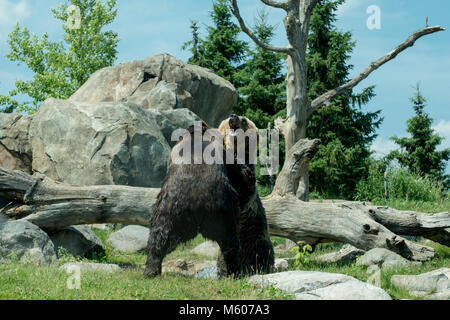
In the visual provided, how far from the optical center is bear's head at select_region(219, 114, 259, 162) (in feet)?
20.9

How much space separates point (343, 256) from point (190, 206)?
5056mm

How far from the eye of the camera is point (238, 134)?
6402 mm

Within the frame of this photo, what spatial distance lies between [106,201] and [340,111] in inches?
582

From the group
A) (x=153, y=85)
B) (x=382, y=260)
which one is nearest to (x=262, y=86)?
(x=153, y=85)

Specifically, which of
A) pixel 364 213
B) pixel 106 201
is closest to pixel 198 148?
pixel 106 201

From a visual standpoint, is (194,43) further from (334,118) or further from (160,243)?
(160,243)

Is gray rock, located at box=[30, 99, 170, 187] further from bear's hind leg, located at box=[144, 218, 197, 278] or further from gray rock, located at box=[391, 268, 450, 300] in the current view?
gray rock, located at box=[391, 268, 450, 300]

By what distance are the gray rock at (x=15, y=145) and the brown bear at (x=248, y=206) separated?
928 centimetres

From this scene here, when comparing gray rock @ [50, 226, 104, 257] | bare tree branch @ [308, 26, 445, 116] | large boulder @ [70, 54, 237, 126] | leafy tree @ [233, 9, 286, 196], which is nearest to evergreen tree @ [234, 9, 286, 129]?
leafy tree @ [233, 9, 286, 196]

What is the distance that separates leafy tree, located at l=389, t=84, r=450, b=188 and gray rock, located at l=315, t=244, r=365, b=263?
15.4 meters

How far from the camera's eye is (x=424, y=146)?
80.4 ft

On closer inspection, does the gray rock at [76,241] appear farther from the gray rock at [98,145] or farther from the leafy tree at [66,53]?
the leafy tree at [66,53]

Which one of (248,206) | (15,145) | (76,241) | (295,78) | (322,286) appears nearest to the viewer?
(322,286)

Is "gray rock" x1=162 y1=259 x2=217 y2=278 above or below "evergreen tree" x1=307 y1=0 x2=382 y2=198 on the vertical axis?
below
